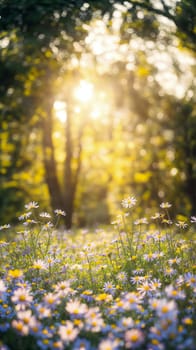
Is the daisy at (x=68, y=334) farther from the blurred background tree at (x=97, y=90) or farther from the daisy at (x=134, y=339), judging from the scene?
the blurred background tree at (x=97, y=90)

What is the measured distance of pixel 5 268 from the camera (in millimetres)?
4715

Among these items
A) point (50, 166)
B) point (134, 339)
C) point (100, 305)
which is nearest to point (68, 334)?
point (134, 339)

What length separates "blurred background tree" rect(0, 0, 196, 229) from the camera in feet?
21.4

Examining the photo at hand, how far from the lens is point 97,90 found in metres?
13.4

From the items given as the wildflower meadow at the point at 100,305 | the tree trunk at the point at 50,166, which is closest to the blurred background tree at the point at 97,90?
the tree trunk at the point at 50,166

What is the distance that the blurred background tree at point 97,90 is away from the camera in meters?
6.51

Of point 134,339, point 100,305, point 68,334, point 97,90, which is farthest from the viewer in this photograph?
point 97,90

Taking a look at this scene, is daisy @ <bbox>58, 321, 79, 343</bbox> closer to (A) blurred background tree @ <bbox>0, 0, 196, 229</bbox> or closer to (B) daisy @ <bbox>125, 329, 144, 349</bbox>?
(B) daisy @ <bbox>125, 329, 144, 349</bbox>

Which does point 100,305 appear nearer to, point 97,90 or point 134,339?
point 134,339

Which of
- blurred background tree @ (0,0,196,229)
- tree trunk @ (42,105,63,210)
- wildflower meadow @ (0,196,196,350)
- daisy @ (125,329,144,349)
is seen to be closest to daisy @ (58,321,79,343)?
wildflower meadow @ (0,196,196,350)

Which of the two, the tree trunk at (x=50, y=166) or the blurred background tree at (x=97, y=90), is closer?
the blurred background tree at (x=97, y=90)

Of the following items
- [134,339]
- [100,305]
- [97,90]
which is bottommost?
[134,339]

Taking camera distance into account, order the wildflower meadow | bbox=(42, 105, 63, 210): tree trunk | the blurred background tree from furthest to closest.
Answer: bbox=(42, 105, 63, 210): tree trunk, the blurred background tree, the wildflower meadow

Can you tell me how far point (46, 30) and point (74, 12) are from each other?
0.60 meters
